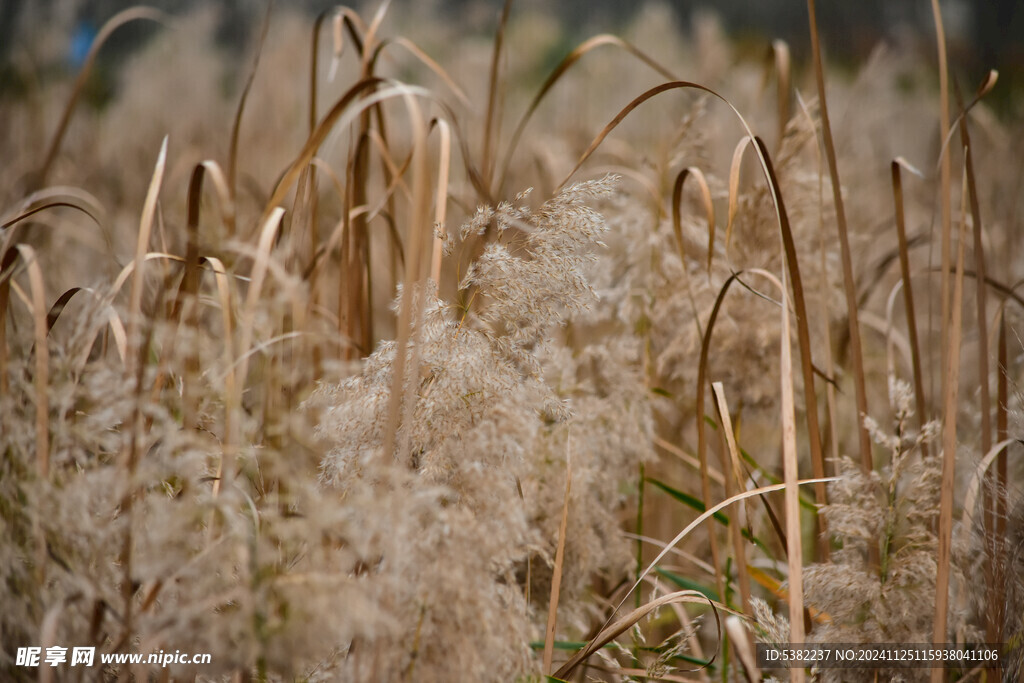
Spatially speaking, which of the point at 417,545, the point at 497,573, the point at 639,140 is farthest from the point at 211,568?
the point at 639,140

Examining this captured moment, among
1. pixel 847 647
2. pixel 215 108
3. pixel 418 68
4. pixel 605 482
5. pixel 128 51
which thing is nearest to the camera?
pixel 847 647

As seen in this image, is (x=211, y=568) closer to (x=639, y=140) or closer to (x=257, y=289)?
(x=257, y=289)

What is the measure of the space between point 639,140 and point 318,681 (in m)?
2.91

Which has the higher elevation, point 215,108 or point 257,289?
point 215,108

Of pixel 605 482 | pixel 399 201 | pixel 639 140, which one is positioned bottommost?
pixel 605 482

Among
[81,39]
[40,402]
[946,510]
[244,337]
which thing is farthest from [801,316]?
[81,39]

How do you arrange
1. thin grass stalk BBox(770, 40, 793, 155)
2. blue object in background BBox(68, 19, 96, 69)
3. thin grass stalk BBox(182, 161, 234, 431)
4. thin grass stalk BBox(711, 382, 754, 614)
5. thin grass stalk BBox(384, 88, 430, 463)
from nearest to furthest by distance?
thin grass stalk BBox(384, 88, 430, 463), thin grass stalk BBox(182, 161, 234, 431), thin grass stalk BBox(711, 382, 754, 614), thin grass stalk BBox(770, 40, 793, 155), blue object in background BBox(68, 19, 96, 69)

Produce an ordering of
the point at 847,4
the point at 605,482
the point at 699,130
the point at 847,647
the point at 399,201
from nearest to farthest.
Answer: the point at 847,647 < the point at 605,482 < the point at 699,130 < the point at 847,4 < the point at 399,201

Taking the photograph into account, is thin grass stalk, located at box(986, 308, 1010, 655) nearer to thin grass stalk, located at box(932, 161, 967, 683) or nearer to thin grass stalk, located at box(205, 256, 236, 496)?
thin grass stalk, located at box(932, 161, 967, 683)

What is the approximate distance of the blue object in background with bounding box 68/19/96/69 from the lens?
1462 millimetres

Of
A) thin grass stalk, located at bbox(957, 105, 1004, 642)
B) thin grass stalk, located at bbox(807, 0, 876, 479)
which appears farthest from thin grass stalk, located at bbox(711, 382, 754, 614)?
thin grass stalk, located at bbox(957, 105, 1004, 642)

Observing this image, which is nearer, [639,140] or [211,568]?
[211,568]

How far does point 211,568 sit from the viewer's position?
1.70ft

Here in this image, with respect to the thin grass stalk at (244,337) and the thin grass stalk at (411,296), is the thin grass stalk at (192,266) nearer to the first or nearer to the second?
the thin grass stalk at (244,337)
